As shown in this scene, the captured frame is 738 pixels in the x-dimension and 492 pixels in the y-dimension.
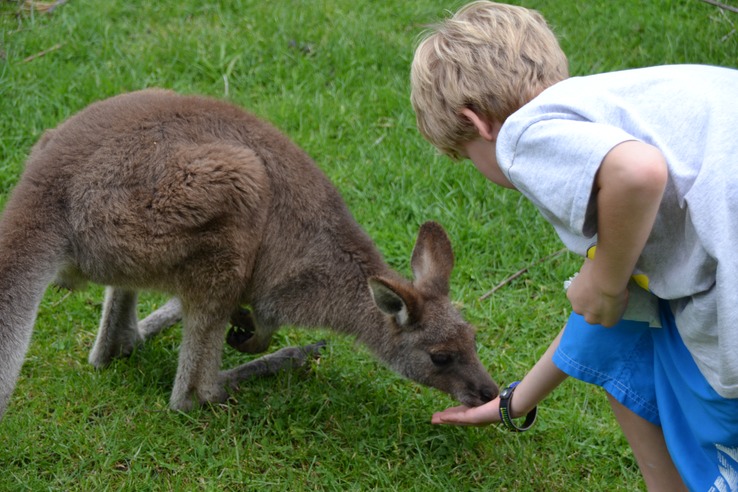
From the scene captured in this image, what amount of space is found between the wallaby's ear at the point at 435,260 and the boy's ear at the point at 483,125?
1.27 meters

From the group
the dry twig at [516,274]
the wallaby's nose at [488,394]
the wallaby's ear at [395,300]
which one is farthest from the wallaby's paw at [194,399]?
the dry twig at [516,274]

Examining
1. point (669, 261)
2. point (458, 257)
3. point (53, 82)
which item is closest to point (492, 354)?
point (458, 257)

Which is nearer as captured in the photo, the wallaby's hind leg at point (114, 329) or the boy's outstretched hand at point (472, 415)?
the boy's outstretched hand at point (472, 415)

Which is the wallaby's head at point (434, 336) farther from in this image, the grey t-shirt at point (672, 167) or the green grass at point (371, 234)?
the grey t-shirt at point (672, 167)

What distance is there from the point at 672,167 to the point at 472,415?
5.00 feet

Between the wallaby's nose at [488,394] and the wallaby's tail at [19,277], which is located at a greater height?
the wallaby's tail at [19,277]

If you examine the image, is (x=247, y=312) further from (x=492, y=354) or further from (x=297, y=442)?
→ (x=492, y=354)

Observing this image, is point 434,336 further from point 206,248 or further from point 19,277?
point 19,277

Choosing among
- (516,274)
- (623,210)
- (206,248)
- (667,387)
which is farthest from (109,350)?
(623,210)

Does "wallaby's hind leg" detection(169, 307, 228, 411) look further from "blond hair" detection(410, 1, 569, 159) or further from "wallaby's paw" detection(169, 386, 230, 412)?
"blond hair" detection(410, 1, 569, 159)

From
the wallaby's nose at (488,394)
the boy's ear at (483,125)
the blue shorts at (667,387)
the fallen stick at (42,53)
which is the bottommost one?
the wallaby's nose at (488,394)

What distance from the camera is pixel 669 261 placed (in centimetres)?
248

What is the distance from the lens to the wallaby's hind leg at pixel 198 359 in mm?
3822

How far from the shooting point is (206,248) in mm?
3672
